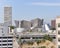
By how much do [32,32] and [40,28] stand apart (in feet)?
1.75

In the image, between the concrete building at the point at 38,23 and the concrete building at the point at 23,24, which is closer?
the concrete building at the point at 38,23

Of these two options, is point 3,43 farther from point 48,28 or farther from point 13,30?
point 48,28

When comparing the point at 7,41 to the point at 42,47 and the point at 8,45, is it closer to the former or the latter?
the point at 8,45

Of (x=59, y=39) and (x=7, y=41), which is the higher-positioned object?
(x=59, y=39)

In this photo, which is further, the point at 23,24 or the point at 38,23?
the point at 23,24

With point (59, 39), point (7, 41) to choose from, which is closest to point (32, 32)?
point (7, 41)

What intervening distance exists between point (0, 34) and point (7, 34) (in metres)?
0.25

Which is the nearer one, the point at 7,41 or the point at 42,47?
the point at 42,47

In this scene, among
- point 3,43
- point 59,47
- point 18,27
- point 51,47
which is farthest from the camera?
point 18,27

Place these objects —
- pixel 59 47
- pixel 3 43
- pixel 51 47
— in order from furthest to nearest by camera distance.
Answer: pixel 3 43 < pixel 51 47 < pixel 59 47

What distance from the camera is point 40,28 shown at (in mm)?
8797

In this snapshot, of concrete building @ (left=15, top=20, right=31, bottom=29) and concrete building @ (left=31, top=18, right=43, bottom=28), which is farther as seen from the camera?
concrete building @ (left=15, top=20, right=31, bottom=29)

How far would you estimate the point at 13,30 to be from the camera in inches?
335

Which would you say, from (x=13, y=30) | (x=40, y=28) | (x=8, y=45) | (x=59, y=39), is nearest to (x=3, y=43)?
(x=8, y=45)
